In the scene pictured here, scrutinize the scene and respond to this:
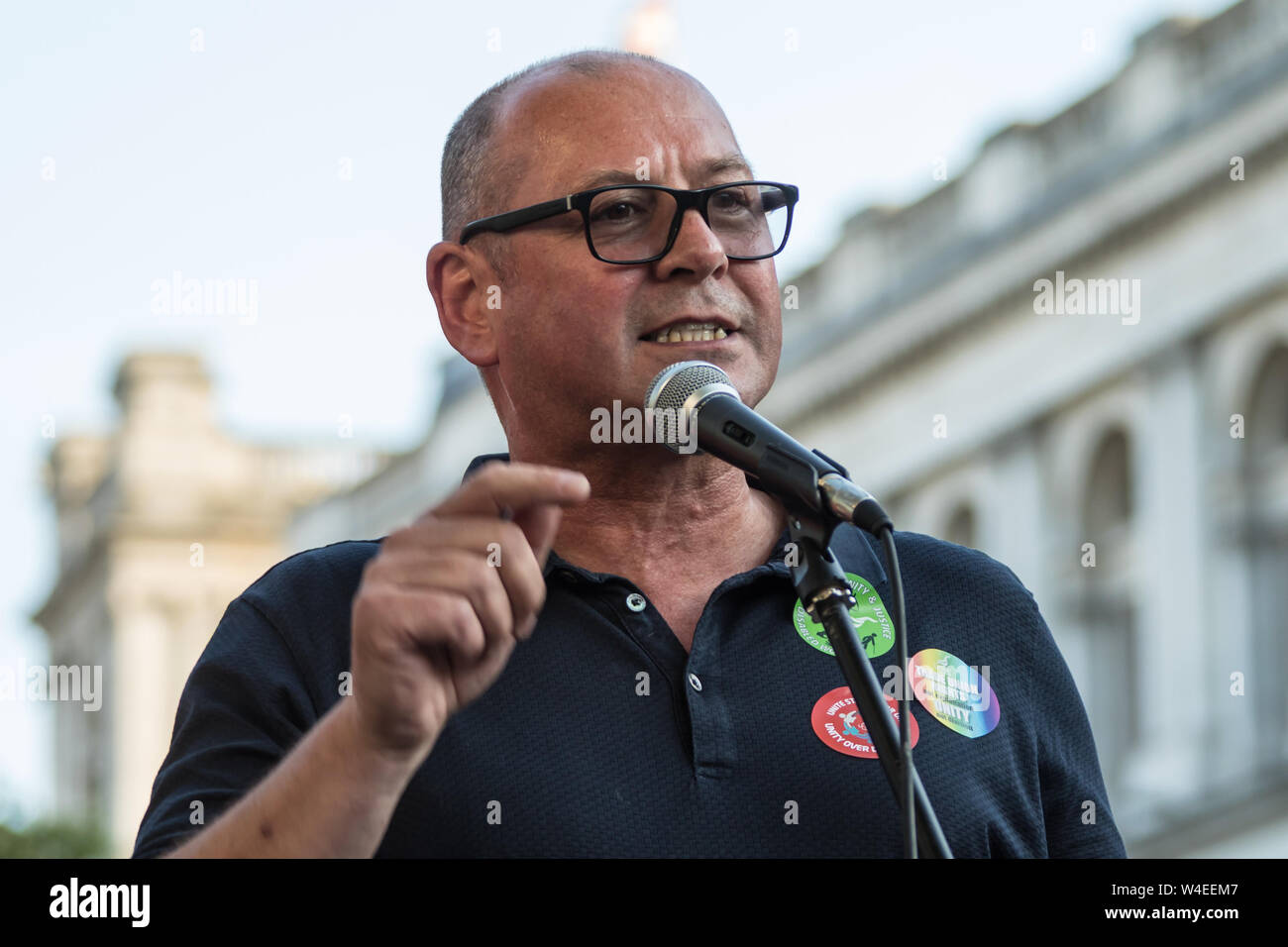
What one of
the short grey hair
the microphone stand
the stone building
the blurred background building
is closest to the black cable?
the microphone stand

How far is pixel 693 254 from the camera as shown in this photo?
3672mm

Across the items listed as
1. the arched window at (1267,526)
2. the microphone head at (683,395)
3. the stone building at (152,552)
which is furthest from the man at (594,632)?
the stone building at (152,552)

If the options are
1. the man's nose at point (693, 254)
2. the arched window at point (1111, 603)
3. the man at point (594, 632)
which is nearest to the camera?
the man at point (594, 632)

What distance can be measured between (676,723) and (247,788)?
1.79ft

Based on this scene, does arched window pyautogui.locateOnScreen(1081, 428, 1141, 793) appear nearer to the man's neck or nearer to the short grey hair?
the short grey hair

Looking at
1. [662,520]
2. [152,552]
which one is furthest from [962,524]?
[662,520]

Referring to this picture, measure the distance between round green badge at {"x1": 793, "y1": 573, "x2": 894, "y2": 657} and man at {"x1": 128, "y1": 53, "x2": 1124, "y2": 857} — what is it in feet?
0.03

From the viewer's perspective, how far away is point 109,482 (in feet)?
191

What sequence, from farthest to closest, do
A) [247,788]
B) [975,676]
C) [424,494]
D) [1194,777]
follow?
[424,494] < [1194,777] < [975,676] < [247,788]

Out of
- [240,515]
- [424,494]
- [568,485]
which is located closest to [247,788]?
[568,485]

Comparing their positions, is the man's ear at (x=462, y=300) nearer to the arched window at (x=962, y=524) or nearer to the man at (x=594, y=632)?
→ the man at (x=594, y=632)

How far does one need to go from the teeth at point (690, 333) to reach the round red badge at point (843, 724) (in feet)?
1.77

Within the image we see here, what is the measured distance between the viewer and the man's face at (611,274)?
369cm
